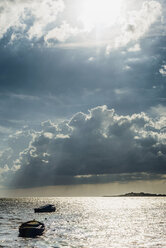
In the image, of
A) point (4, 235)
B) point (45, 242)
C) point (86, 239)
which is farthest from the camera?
point (4, 235)

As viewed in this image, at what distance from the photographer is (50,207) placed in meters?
190

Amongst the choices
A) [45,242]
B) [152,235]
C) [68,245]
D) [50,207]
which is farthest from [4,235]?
[50,207]

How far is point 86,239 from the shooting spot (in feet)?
266

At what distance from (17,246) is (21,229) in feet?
47.6

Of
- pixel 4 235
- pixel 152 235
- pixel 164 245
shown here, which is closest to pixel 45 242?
pixel 4 235

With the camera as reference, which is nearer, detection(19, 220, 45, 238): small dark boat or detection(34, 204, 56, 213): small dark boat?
detection(19, 220, 45, 238): small dark boat

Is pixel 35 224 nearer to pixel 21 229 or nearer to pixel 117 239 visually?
pixel 21 229

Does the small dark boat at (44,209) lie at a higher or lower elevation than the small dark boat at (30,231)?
lower

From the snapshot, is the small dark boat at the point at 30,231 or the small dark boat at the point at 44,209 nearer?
the small dark boat at the point at 30,231

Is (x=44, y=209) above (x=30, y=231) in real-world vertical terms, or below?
below

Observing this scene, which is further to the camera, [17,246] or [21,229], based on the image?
[21,229]

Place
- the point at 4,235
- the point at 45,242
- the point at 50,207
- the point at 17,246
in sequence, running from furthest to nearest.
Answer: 1. the point at 50,207
2. the point at 4,235
3. the point at 45,242
4. the point at 17,246

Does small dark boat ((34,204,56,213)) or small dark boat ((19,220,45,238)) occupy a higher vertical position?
small dark boat ((19,220,45,238))

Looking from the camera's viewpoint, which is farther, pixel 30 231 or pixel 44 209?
pixel 44 209
